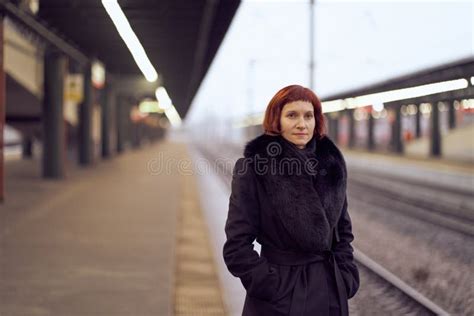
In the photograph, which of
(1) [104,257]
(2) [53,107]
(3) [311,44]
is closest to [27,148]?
(2) [53,107]

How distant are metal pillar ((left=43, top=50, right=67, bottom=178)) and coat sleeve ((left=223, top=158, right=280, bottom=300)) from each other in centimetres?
1872

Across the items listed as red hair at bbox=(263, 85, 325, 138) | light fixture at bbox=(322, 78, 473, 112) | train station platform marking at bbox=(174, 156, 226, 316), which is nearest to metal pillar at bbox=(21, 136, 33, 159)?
light fixture at bbox=(322, 78, 473, 112)

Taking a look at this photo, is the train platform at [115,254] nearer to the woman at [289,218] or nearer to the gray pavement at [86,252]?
the gray pavement at [86,252]

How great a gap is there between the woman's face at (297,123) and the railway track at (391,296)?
3634 millimetres

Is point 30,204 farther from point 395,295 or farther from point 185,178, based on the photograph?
point 185,178

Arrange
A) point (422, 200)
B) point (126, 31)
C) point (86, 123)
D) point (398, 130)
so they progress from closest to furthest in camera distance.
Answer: point (126, 31), point (422, 200), point (86, 123), point (398, 130)

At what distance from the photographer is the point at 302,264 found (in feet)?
9.14

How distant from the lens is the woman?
2732 mm

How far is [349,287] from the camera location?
289cm

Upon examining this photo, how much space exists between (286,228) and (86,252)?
6.41 m

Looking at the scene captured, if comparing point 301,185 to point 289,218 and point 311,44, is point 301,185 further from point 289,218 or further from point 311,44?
point 311,44

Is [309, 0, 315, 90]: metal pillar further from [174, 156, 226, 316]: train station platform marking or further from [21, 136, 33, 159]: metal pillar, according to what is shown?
[21, 136, 33, 159]: metal pillar

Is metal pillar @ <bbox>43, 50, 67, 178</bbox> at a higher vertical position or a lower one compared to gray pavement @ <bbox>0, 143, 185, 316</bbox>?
higher

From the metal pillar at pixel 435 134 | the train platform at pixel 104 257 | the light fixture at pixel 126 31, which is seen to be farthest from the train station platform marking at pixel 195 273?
the metal pillar at pixel 435 134
